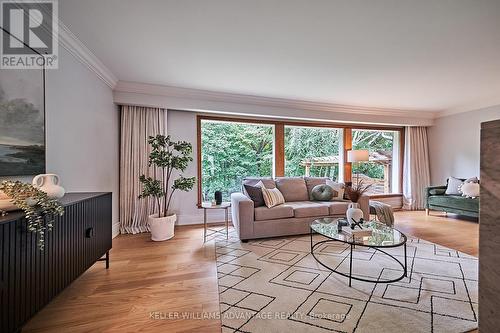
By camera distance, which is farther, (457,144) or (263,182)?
(457,144)

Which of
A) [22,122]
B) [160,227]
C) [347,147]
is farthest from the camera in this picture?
[347,147]

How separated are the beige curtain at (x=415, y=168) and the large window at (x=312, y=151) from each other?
1.79 m

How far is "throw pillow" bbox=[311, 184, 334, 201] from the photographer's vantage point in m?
3.76

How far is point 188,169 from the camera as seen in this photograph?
4.09 meters

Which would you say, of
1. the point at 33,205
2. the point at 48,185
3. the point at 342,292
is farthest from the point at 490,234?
the point at 48,185

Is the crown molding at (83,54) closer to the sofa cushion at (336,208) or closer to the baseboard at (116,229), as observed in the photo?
the baseboard at (116,229)

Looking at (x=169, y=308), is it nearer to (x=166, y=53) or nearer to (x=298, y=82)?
(x=166, y=53)

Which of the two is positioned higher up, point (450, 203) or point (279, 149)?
point (279, 149)

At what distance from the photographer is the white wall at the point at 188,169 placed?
3996 mm

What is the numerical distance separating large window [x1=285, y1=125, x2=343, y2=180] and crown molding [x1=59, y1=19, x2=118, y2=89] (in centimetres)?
337

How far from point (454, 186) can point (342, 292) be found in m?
4.43

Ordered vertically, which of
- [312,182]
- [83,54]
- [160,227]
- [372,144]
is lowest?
[160,227]

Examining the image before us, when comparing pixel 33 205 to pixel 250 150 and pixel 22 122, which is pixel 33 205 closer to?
pixel 22 122

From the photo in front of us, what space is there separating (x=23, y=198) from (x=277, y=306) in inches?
72.6
